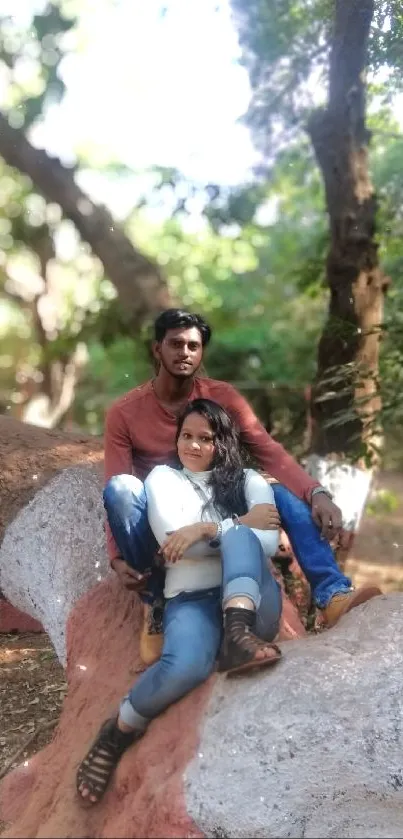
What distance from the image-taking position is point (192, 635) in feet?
6.51

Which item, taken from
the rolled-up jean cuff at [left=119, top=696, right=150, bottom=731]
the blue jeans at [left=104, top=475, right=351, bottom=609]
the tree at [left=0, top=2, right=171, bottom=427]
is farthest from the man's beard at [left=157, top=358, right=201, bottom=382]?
the tree at [left=0, top=2, right=171, bottom=427]

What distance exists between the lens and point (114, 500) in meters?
2.21

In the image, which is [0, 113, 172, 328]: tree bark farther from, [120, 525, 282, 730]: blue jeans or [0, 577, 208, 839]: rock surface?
[120, 525, 282, 730]: blue jeans

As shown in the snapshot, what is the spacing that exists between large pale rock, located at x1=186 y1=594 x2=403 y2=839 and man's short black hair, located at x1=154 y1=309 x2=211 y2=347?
40.6 inches

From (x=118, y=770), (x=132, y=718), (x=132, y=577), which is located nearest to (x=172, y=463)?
(x=132, y=577)

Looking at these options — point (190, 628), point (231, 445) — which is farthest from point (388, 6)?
point (190, 628)

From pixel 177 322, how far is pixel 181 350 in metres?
0.09

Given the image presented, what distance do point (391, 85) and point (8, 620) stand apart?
10.1ft

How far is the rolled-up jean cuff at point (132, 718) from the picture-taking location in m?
1.96

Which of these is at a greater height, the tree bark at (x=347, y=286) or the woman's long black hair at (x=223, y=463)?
the tree bark at (x=347, y=286)

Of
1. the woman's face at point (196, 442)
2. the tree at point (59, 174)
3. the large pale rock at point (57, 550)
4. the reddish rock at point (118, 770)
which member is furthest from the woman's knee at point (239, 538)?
the tree at point (59, 174)

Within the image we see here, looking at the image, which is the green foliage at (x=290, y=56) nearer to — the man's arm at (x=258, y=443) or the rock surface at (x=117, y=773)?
the man's arm at (x=258, y=443)

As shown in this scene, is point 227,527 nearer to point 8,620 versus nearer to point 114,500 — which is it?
point 114,500

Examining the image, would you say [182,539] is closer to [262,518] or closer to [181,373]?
[262,518]
